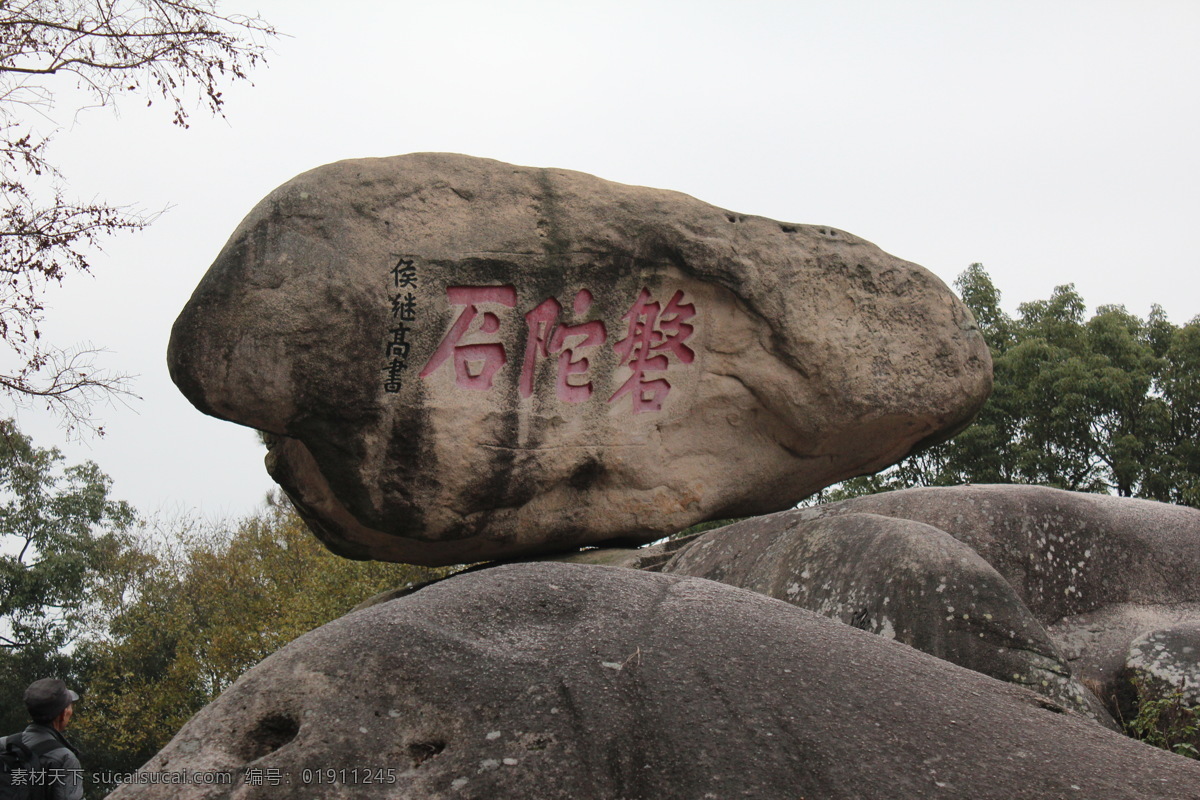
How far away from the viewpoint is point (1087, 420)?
1614 cm

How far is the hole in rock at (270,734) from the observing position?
353 centimetres

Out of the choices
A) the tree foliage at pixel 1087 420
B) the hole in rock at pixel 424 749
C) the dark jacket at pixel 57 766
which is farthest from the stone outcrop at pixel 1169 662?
the tree foliage at pixel 1087 420

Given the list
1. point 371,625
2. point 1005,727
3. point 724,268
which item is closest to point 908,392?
point 724,268

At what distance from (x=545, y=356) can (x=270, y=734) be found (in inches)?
160

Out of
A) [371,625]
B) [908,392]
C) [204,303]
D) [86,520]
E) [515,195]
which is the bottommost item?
[86,520]

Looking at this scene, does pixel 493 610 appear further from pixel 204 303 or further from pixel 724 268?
pixel 724 268

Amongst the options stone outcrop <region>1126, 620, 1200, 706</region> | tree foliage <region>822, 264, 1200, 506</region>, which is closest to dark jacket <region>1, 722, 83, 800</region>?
stone outcrop <region>1126, 620, 1200, 706</region>

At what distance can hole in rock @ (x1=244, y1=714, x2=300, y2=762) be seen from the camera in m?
3.53

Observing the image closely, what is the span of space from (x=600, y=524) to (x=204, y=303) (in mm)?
2880

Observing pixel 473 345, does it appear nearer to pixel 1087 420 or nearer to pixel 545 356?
pixel 545 356

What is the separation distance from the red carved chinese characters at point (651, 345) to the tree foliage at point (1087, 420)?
352 inches

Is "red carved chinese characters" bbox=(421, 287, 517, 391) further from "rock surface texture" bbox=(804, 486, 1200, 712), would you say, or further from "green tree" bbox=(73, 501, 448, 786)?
"green tree" bbox=(73, 501, 448, 786)

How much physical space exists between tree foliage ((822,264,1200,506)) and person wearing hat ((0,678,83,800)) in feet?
43.4

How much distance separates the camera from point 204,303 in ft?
21.3
